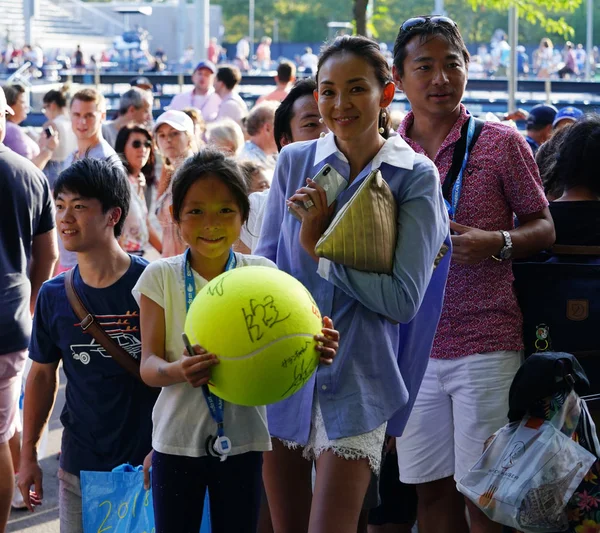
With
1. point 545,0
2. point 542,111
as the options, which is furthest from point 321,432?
point 545,0

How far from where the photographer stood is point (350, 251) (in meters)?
3.36

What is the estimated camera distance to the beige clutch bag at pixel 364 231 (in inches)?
132

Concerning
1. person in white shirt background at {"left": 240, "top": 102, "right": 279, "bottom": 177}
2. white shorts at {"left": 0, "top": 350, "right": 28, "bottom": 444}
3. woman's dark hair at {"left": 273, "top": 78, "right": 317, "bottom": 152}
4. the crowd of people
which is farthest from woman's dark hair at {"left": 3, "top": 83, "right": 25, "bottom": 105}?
woman's dark hair at {"left": 273, "top": 78, "right": 317, "bottom": 152}

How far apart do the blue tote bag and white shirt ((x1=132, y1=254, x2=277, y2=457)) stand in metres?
0.46

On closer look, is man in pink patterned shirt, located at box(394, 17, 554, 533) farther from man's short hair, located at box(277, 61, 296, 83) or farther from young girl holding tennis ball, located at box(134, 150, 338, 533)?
man's short hair, located at box(277, 61, 296, 83)

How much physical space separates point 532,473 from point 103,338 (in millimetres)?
1719

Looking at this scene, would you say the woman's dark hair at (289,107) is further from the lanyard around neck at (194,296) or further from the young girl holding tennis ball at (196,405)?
the lanyard around neck at (194,296)

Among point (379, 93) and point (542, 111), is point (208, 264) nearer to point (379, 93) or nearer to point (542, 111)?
point (379, 93)

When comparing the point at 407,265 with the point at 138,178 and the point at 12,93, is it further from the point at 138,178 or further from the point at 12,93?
the point at 12,93

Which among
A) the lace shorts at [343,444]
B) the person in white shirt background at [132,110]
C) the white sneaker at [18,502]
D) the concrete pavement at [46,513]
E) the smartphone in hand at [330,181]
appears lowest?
the concrete pavement at [46,513]

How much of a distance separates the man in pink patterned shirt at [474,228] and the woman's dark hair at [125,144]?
4422 millimetres

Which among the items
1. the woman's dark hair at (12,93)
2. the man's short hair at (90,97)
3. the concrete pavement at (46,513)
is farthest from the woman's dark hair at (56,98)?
the concrete pavement at (46,513)

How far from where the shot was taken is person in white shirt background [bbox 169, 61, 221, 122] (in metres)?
14.6

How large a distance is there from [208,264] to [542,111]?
6.57m
